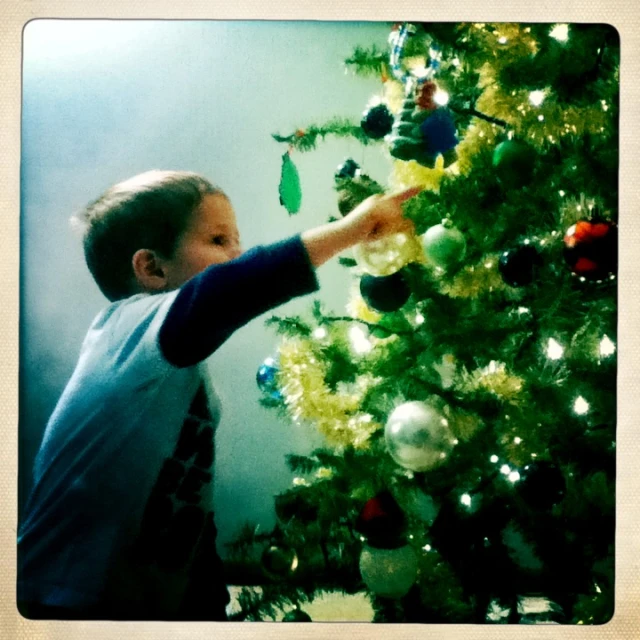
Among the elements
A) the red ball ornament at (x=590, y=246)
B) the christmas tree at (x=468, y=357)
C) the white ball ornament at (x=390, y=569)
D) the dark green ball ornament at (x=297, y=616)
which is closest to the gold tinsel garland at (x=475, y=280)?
the christmas tree at (x=468, y=357)

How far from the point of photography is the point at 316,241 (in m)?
1.10

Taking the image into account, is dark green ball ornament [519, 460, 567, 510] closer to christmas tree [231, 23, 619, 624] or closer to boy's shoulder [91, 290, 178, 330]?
christmas tree [231, 23, 619, 624]

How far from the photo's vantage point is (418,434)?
1000mm

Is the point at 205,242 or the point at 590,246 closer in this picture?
the point at 590,246

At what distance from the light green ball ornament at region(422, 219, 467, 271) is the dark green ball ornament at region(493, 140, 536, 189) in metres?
0.11

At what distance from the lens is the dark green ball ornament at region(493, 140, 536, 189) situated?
99 cm

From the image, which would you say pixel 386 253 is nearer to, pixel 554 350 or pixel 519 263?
pixel 519 263

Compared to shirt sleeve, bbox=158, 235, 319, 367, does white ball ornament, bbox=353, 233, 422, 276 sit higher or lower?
higher

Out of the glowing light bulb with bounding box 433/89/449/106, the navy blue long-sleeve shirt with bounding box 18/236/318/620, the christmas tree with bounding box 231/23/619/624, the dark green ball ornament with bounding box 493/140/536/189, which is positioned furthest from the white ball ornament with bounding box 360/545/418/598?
the glowing light bulb with bounding box 433/89/449/106

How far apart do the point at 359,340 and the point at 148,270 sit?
1.22 ft

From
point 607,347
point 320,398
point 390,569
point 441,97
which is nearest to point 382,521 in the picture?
point 390,569

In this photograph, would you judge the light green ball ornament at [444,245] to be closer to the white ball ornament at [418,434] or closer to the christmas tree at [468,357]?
the christmas tree at [468,357]

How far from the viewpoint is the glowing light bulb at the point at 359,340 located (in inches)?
43.8

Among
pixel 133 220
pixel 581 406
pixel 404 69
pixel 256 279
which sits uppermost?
pixel 404 69
